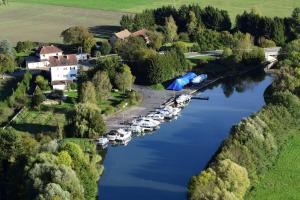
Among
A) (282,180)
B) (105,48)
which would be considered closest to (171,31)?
(105,48)

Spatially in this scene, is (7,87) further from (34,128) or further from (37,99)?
(34,128)

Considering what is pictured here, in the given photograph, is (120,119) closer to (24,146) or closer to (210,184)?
(24,146)

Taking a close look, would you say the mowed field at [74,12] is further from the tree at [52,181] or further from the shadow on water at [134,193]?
the tree at [52,181]

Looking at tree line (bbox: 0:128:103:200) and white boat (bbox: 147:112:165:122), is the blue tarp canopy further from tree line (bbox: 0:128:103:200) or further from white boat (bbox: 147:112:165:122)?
tree line (bbox: 0:128:103:200)

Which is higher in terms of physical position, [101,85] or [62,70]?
[62,70]

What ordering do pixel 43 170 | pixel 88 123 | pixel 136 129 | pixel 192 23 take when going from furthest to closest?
pixel 192 23 → pixel 136 129 → pixel 88 123 → pixel 43 170

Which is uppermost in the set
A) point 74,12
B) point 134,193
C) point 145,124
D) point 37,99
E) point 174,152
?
point 74,12

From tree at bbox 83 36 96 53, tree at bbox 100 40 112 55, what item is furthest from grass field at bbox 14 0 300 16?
tree at bbox 100 40 112 55

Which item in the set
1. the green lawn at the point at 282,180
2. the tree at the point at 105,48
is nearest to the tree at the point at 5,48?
the tree at the point at 105,48
